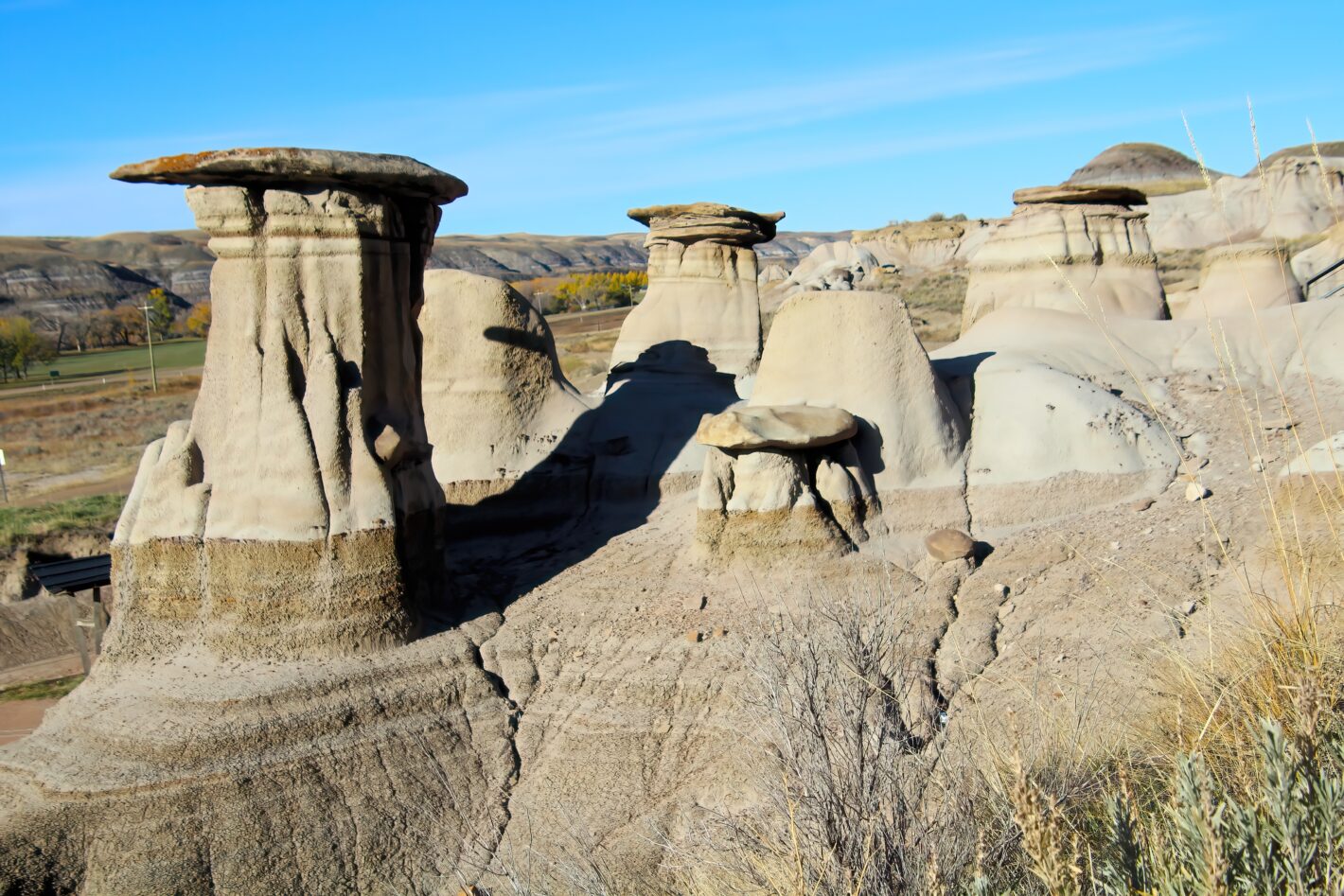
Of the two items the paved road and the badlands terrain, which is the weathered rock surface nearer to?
the badlands terrain

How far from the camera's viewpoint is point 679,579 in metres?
6.81

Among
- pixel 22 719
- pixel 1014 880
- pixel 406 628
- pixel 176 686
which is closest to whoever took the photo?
pixel 1014 880

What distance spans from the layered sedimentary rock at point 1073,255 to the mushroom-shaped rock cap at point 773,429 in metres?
3.59

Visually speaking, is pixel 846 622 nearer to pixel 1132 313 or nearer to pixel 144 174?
pixel 144 174

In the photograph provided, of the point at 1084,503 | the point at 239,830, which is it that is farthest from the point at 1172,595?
the point at 239,830

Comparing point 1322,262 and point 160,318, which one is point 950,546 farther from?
point 160,318

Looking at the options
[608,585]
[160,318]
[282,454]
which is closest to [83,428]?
[282,454]

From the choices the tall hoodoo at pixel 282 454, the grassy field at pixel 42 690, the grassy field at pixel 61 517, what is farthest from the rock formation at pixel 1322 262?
the grassy field at pixel 61 517

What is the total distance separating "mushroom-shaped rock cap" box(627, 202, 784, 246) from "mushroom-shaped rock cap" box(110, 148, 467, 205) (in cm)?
616

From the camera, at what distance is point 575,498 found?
886 centimetres

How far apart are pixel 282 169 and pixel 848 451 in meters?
3.50

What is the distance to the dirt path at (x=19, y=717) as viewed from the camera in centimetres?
801

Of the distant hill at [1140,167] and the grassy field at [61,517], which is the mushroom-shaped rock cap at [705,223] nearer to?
the grassy field at [61,517]

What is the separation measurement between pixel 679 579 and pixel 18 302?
2677 inches
